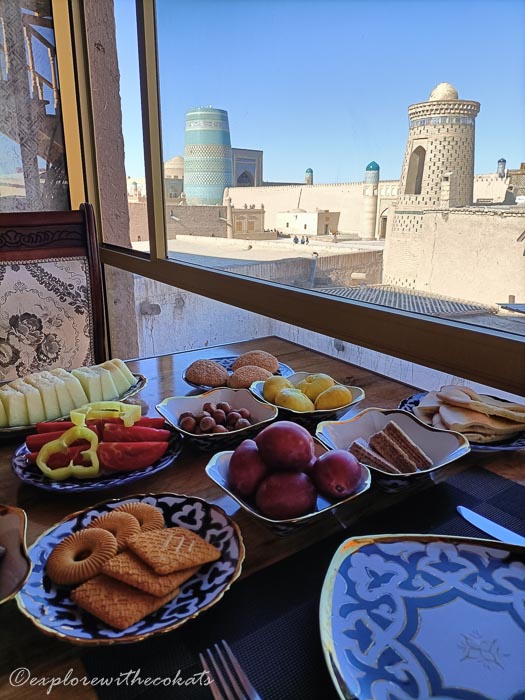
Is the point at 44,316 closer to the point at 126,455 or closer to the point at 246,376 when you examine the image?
the point at 246,376

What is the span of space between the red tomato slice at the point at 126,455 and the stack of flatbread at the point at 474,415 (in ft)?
1.36

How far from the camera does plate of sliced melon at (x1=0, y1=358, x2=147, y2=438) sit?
0.74 metres

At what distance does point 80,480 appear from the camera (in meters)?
0.60

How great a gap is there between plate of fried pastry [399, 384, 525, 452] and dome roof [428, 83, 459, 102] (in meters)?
0.56

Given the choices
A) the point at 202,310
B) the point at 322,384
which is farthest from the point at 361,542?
the point at 202,310

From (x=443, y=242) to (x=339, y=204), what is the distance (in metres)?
0.37

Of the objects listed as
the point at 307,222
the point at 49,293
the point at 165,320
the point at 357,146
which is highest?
the point at 357,146

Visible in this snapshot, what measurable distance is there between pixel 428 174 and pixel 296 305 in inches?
15.1

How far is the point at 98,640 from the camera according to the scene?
0.35m

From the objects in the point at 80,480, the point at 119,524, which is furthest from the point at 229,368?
the point at 119,524

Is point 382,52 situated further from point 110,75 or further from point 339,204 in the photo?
point 110,75

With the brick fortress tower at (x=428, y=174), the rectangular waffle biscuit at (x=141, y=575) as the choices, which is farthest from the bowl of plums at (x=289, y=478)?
the brick fortress tower at (x=428, y=174)

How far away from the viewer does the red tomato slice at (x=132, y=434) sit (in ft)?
2.10

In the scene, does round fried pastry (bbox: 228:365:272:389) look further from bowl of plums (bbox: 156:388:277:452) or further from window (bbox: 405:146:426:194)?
window (bbox: 405:146:426:194)
